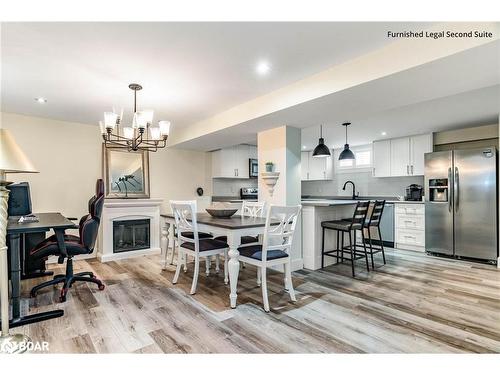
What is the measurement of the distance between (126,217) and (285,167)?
9.25 feet

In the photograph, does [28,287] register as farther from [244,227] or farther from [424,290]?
[424,290]

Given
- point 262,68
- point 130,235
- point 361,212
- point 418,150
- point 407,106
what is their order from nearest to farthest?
point 262,68, point 407,106, point 361,212, point 130,235, point 418,150

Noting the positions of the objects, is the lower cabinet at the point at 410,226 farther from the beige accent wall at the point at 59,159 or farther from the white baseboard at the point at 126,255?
the beige accent wall at the point at 59,159

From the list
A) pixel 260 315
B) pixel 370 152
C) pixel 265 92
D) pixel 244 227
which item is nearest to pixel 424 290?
pixel 260 315

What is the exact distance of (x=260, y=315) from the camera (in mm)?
2416

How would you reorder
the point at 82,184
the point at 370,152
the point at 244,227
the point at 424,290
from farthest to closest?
1. the point at 370,152
2. the point at 82,184
3. the point at 424,290
4. the point at 244,227

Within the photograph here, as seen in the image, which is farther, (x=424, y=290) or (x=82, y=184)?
(x=82, y=184)

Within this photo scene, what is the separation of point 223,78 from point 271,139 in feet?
4.46

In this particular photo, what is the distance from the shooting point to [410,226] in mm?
5035

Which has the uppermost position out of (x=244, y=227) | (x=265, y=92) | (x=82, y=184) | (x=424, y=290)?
(x=265, y=92)

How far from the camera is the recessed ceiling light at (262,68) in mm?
2443

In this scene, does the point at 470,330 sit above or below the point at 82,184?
below

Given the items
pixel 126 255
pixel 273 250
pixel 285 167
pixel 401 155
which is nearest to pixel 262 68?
pixel 285 167

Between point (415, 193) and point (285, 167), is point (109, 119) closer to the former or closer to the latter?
point (285, 167)
